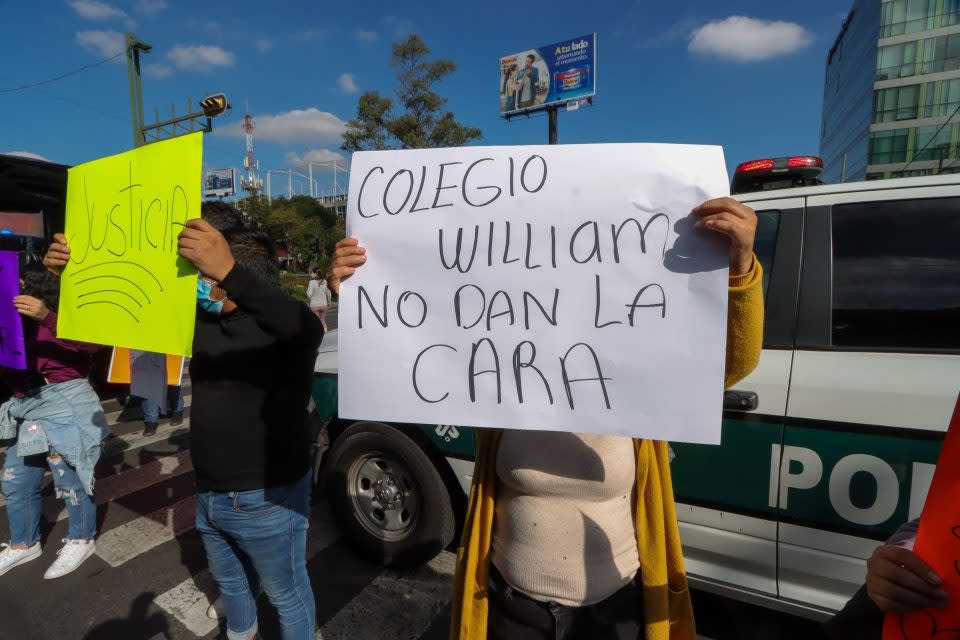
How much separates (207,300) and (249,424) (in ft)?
1.43

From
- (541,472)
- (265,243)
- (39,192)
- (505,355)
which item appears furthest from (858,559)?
(39,192)

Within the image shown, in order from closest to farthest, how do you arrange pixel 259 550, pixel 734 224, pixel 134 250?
pixel 734 224
pixel 134 250
pixel 259 550

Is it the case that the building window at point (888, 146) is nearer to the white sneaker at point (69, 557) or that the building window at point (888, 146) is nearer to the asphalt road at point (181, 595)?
the asphalt road at point (181, 595)

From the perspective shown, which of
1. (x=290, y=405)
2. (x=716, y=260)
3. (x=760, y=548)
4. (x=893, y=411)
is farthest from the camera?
(x=760, y=548)

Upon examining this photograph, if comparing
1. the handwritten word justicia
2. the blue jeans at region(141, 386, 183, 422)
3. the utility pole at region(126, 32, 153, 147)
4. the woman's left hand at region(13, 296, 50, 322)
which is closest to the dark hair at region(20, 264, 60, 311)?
the woman's left hand at region(13, 296, 50, 322)

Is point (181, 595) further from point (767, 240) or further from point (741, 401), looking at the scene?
point (767, 240)

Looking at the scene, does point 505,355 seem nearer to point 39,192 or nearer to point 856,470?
point 856,470

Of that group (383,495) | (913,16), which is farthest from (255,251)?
(913,16)

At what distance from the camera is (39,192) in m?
4.38

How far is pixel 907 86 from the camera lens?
4812 cm

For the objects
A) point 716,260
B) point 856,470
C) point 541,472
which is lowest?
point 856,470

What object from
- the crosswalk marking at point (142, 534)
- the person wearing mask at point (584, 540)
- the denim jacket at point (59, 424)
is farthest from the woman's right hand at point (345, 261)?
the crosswalk marking at point (142, 534)

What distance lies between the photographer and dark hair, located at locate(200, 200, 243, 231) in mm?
1743

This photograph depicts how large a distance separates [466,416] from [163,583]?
8.41ft
